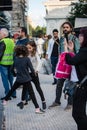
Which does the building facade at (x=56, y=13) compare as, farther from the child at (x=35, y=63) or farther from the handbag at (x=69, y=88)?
the handbag at (x=69, y=88)

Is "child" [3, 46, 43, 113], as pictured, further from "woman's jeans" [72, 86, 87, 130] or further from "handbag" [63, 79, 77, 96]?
"woman's jeans" [72, 86, 87, 130]

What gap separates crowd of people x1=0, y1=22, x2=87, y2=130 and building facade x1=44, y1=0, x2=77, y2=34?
295ft

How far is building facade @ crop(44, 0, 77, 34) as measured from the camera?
349 feet

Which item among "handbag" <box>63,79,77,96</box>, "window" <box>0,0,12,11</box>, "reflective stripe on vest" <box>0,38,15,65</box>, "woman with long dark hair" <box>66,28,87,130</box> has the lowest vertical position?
"handbag" <box>63,79,77,96</box>

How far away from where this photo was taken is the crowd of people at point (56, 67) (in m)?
7.86

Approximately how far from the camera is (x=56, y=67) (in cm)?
1230

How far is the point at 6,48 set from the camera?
1344cm

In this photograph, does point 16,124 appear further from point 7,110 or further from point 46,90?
point 46,90

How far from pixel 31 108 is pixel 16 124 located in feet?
6.85

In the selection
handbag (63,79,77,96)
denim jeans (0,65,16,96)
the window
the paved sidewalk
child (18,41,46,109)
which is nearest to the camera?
the window

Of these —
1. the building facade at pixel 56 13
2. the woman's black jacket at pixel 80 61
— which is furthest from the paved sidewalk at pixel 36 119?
the building facade at pixel 56 13

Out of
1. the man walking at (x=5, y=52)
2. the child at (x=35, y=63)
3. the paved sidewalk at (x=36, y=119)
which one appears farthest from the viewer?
the man walking at (x=5, y=52)

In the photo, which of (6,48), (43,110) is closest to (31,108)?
(43,110)

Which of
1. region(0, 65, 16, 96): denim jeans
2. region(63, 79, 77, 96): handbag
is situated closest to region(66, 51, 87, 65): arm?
region(63, 79, 77, 96): handbag
